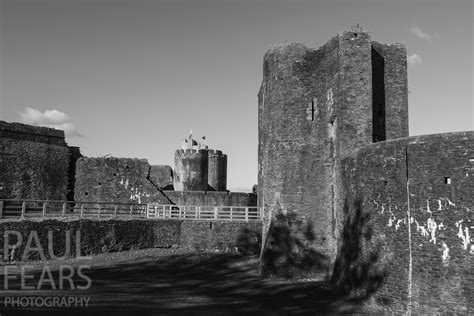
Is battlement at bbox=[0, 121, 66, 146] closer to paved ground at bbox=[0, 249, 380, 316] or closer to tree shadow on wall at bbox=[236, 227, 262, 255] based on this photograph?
paved ground at bbox=[0, 249, 380, 316]

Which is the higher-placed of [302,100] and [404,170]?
[302,100]

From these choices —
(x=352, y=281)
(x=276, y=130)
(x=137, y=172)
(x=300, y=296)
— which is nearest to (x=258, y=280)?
(x=300, y=296)

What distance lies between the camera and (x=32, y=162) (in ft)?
98.9

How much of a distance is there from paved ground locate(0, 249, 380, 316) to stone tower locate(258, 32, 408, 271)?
8.99 feet

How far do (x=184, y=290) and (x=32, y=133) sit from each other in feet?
64.0

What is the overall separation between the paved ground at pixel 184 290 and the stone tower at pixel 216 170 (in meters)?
22.7

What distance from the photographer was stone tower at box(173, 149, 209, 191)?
3775 centimetres

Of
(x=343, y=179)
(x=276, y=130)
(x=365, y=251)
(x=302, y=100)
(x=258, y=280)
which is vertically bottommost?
(x=258, y=280)

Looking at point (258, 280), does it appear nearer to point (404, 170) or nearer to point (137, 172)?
point (404, 170)


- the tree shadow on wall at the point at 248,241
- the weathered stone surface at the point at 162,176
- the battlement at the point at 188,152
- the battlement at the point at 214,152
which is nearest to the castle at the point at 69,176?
the weathered stone surface at the point at 162,176

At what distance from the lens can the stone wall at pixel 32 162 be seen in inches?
1144

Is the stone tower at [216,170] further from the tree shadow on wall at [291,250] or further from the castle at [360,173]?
the tree shadow on wall at [291,250]

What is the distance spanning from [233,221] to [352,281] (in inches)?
508

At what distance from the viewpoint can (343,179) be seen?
15453 millimetres
